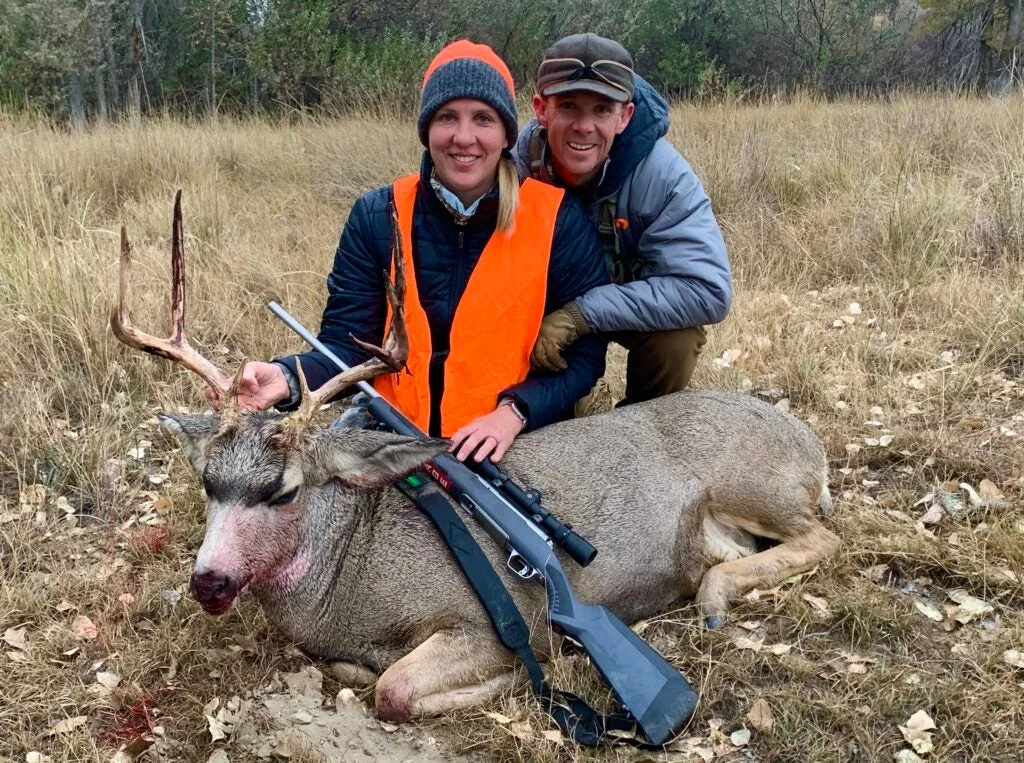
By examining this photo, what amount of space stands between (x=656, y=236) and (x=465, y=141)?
1.00 m

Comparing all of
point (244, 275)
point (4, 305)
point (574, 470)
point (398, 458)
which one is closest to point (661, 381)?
point (574, 470)

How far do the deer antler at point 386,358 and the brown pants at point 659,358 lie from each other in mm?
1401

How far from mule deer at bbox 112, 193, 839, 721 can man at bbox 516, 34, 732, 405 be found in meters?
0.40

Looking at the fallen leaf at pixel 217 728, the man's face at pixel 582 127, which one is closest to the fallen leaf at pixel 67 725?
the fallen leaf at pixel 217 728

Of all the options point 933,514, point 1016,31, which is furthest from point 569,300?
point 1016,31

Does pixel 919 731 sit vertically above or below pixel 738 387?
below

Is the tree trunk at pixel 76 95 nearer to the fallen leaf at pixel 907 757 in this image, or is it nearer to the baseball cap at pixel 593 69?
the baseball cap at pixel 593 69

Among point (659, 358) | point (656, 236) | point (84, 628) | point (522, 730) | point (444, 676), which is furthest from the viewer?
point (659, 358)

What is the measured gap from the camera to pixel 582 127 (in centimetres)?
383

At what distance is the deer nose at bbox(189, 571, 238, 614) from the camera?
2590 millimetres

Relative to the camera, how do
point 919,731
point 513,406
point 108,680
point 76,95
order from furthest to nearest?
1. point 76,95
2. point 513,406
3. point 108,680
4. point 919,731

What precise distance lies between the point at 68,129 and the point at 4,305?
684cm

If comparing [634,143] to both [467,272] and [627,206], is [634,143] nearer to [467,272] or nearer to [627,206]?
[627,206]

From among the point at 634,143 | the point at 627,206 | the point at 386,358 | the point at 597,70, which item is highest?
the point at 597,70
